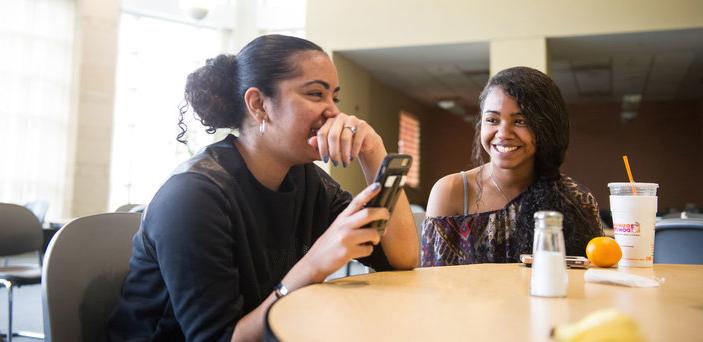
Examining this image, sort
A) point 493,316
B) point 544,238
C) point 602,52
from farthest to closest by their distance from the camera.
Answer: point 602,52 < point 544,238 < point 493,316

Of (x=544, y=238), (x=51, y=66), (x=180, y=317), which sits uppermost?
(x=51, y=66)

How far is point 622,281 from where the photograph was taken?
1.10 meters

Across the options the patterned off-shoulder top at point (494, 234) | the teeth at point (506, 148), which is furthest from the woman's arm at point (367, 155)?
the teeth at point (506, 148)

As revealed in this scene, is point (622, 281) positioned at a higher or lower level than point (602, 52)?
lower

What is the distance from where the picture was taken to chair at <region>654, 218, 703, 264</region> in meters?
2.12

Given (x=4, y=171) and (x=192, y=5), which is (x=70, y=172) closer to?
(x=4, y=171)

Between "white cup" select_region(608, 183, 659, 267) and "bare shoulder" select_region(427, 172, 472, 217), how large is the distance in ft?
1.90

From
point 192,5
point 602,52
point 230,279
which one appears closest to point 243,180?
point 230,279

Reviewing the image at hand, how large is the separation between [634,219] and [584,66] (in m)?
8.08

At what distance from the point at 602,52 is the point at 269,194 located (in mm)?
7336

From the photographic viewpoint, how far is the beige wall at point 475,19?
21.8 feet

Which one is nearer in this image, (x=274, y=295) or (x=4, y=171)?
(x=274, y=295)

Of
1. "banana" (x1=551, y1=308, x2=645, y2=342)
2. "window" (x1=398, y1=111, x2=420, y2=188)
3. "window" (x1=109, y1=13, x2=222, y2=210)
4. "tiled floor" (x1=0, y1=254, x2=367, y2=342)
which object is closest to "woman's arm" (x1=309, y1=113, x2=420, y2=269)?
"banana" (x1=551, y1=308, x2=645, y2=342)

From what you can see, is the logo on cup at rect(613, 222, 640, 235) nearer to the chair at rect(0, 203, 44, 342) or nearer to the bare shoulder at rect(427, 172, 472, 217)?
the bare shoulder at rect(427, 172, 472, 217)
